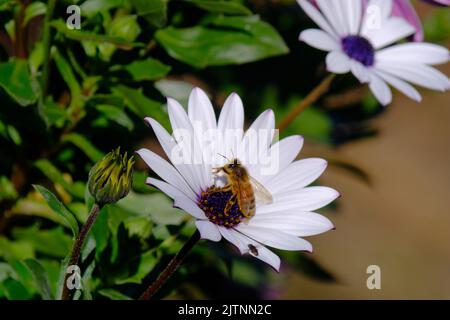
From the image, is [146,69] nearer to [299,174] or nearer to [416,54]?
[299,174]

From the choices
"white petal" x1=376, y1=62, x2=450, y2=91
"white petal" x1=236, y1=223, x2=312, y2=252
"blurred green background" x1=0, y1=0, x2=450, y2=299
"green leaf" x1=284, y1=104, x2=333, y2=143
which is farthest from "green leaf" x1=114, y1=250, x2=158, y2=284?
"green leaf" x1=284, y1=104, x2=333, y2=143

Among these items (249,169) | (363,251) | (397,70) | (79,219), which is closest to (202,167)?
(249,169)

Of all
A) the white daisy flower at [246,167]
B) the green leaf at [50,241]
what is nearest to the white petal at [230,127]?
the white daisy flower at [246,167]

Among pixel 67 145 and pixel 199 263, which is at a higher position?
pixel 67 145

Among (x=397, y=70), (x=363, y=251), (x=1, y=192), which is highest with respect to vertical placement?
(x=363, y=251)

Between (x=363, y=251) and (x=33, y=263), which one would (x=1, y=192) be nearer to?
(x=33, y=263)

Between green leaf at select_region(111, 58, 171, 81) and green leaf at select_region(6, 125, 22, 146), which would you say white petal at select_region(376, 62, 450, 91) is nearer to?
green leaf at select_region(111, 58, 171, 81)

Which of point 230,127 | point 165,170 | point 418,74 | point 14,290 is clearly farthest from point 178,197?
point 418,74
